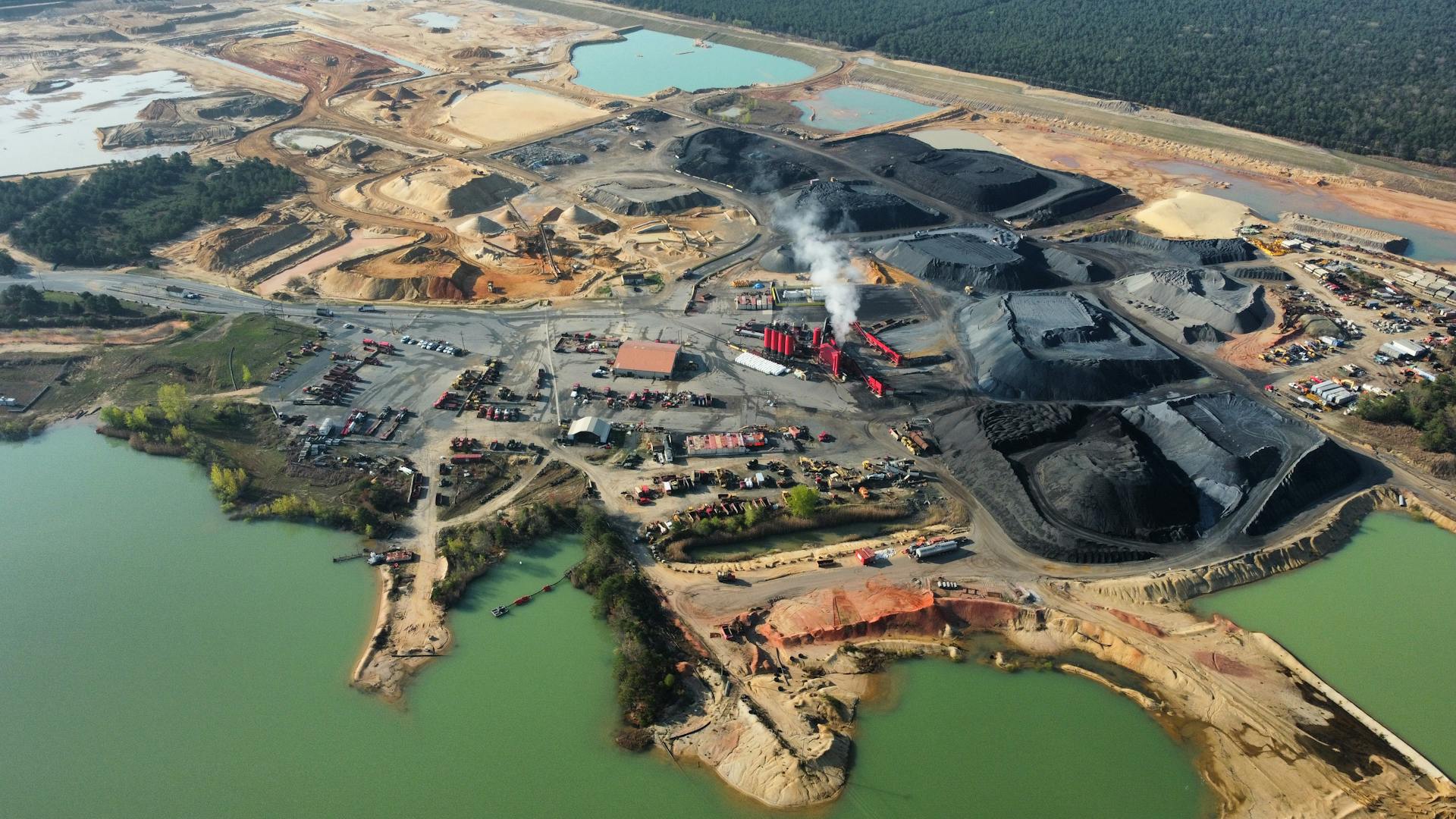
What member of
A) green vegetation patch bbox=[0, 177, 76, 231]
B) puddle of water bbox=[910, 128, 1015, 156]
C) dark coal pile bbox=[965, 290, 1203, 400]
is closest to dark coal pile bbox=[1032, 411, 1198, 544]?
dark coal pile bbox=[965, 290, 1203, 400]


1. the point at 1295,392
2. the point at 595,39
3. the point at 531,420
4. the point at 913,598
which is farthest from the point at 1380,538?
the point at 595,39

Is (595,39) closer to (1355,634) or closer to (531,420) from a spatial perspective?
(531,420)

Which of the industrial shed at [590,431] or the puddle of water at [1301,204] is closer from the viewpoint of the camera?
the industrial shed at [590,431]

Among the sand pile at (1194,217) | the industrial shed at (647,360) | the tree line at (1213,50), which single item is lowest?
the industrial shed at (647,360)

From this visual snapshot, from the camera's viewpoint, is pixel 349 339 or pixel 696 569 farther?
pixel 349 339

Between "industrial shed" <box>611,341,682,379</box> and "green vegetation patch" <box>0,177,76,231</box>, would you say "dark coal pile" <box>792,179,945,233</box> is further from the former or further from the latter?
"green vegetation patch" <box>0,177,76,231</box>

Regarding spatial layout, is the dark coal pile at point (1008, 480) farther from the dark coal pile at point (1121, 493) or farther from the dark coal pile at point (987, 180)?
the dark coal pile at point (987, 180)

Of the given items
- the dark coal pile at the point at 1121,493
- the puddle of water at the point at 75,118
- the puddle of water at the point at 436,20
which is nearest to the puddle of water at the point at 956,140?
the dark coal pile at the point at 1121,493
